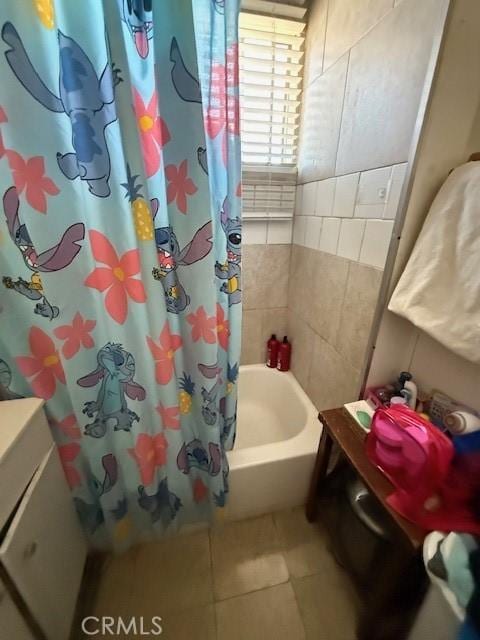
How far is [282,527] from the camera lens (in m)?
1.21

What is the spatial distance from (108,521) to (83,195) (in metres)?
1.12

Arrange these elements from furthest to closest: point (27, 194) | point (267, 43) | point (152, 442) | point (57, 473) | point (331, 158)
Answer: point (267, 43), point (331, 158), point (152, 442), point (57, 473), point (27, 194)

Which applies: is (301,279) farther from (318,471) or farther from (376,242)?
(318,471)

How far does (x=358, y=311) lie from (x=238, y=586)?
116 cm

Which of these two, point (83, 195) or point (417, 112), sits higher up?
point (417, 112)

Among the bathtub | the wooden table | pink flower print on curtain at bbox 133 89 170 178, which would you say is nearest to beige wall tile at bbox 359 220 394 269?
the wooden table

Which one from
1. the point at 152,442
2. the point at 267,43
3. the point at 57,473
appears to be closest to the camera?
the point at 57,473

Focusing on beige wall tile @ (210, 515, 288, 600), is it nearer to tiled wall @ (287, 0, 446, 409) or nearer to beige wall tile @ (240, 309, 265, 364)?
tiled wall @ (287, 0, 446, 409)

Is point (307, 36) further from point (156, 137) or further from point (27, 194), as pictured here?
point (27, 194)

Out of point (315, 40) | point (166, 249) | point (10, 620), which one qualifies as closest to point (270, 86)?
point (315, 40)

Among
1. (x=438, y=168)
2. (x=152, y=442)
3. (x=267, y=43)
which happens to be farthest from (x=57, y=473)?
(x=267, y=43)

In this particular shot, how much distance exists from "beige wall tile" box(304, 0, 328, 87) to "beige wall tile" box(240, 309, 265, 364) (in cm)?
119

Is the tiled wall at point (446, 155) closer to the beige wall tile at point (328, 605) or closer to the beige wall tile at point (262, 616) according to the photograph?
the beige wall tile at point (328, 605)

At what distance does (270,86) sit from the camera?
1290 millimetres
